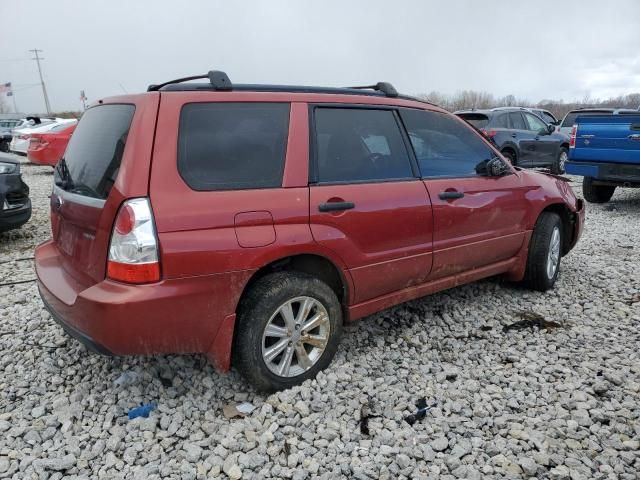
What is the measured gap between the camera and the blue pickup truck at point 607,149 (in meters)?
7.67

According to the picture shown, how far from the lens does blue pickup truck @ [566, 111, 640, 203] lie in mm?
7672

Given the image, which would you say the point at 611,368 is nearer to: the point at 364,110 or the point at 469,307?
the point at 469,307

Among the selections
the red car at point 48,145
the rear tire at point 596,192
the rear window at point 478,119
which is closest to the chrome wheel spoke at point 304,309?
the rear tire at point 596,192

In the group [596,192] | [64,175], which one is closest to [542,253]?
[64,175]

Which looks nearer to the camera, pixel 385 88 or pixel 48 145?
pixel 385 88

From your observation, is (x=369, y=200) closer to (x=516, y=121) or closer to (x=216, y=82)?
(x=216, y=82)

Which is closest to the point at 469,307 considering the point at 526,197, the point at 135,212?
the point at 526,197

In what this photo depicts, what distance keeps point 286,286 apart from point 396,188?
101cm

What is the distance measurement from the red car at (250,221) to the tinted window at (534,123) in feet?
31.3

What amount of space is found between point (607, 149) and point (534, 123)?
458 centimetres

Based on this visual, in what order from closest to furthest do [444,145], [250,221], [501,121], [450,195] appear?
[250,221], [450,195], [444,145], [501,121]

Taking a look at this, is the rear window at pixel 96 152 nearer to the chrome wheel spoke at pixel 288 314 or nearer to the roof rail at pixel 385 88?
the chrome wheel spoke at pixel 288 314

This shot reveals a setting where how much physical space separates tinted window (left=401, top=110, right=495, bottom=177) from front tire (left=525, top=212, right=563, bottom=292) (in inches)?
33.5

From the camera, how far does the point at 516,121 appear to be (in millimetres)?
11898
